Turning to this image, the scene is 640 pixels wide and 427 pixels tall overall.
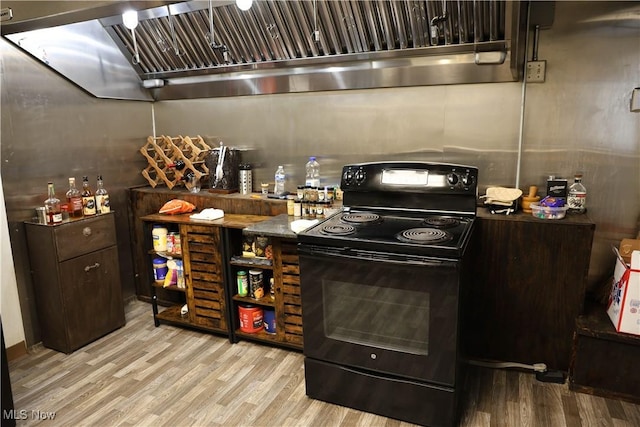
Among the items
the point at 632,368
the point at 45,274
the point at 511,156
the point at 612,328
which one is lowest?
the point at 632,368

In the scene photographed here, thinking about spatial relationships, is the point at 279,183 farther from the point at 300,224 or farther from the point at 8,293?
the point at 8,293

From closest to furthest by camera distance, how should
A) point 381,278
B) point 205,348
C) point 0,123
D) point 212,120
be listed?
point 381,278
point 0,123
point 205,348
point 212,120

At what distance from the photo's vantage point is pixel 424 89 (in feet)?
8.66

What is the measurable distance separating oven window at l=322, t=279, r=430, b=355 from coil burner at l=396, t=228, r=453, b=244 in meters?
0.22

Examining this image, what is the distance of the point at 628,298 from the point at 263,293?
1.91 m

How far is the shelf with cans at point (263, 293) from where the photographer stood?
98.3 inches

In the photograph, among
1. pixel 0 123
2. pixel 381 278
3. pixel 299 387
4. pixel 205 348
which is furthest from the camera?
pixel 205 348

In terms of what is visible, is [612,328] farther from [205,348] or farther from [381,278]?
[205,348]

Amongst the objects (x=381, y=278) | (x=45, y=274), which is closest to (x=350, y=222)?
(x=381, y=278)

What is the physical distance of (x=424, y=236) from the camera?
1878mm

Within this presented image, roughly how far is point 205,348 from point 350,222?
51.1 inches

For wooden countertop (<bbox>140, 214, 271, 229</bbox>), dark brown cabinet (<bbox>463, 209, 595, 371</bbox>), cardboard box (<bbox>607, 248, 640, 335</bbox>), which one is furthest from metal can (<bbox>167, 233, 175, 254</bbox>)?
cardboard box (<bbox>607, 248, 640, 335</bbox>)

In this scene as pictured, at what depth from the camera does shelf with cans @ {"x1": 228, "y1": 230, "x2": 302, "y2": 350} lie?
250 cm

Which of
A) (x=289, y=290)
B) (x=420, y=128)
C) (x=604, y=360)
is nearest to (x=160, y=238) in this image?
(x=289, y=290)
